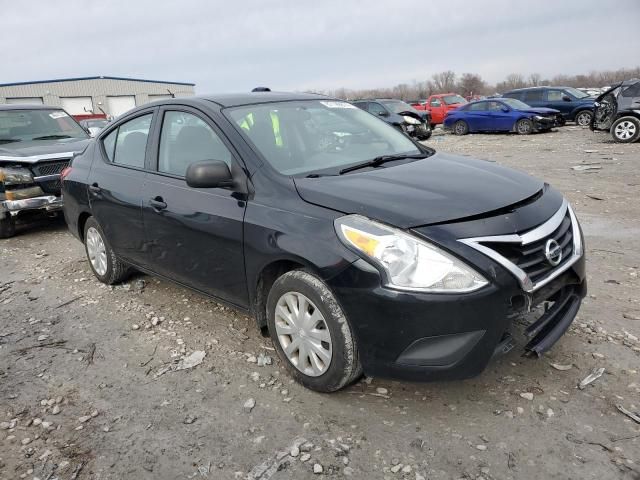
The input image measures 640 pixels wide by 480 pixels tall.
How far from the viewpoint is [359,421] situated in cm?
270

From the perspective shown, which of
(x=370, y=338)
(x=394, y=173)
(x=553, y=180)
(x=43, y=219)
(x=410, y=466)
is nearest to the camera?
(x=410, y=466)

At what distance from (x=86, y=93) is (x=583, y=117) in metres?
48.0

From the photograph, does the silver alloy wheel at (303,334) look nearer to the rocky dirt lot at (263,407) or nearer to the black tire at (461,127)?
the rocky dirt lot at (263,407)

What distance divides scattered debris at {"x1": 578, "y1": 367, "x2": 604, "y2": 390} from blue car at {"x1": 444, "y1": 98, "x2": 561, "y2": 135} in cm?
1637

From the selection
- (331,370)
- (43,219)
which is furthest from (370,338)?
(43,219)

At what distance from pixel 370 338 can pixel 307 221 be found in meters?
0.69

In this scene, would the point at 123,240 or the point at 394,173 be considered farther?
the point at 123,240

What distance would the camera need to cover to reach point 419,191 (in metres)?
2.77

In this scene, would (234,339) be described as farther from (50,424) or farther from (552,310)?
(552,310)

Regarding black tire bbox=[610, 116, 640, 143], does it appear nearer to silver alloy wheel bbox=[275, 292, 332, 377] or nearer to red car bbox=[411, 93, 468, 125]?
red car bbox=[411, 93, 468, 125]

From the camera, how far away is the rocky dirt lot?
2.41m

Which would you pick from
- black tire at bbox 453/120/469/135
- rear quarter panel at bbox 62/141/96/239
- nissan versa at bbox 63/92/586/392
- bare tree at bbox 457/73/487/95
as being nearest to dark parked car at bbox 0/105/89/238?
rear quarter panel at bbox 62/141/96/239

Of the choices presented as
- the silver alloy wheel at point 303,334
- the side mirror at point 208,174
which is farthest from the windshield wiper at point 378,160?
the silver alloy wheel at point 303,334

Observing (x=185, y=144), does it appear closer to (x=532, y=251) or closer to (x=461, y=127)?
(x=532, y=251)
